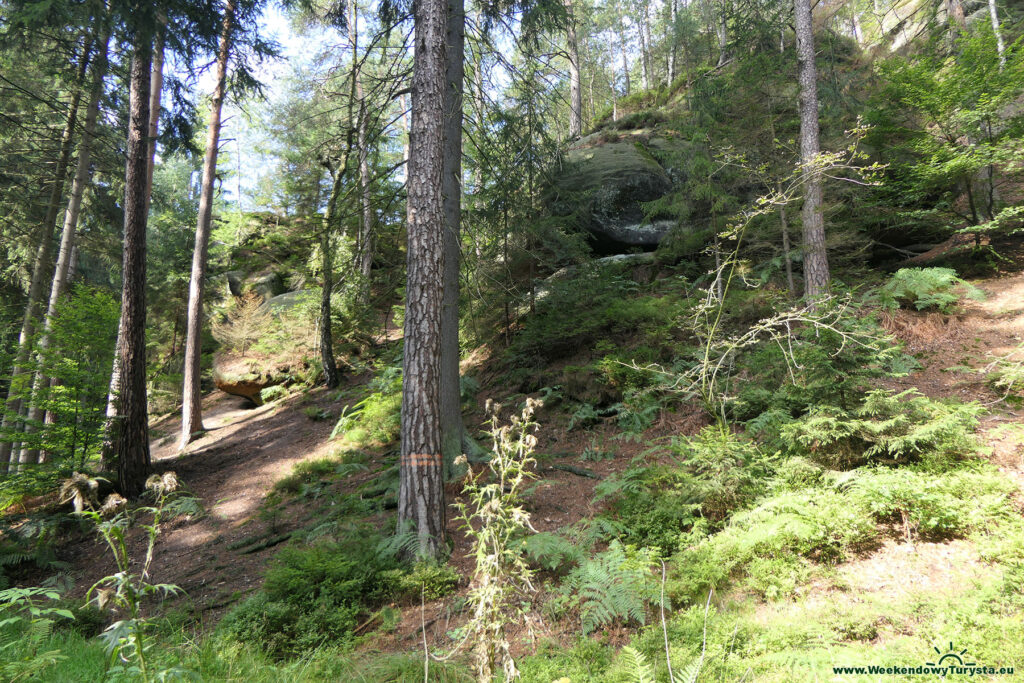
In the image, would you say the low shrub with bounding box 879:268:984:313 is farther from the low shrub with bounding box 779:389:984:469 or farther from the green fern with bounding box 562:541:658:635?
the green fern with bounding box 562:541:658:635

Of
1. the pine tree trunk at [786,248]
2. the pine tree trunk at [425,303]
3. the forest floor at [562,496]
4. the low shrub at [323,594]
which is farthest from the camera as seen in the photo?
the pine tree trunk at [786,248]

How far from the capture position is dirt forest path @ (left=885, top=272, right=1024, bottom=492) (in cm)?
425

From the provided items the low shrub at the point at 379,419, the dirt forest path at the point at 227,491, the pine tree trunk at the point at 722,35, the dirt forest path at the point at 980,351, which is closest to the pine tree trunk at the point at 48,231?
the dirt forest path at the point at 227,491

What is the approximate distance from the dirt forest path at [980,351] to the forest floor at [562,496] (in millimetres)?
15

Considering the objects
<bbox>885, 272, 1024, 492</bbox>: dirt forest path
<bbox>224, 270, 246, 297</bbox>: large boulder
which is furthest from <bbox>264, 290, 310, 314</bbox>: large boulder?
<bbox>885, 272, 1024, 492</bbox>: dirt forest path

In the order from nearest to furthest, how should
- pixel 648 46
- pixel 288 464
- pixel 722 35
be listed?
1. pixel 288 464
2. pixel 722 35
3. pixel 648 46

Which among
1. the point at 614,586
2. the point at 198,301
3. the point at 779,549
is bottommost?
the point at 614,586

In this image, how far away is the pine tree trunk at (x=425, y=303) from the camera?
4.67 metres

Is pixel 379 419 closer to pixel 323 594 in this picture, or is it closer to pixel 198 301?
pixel 323 594

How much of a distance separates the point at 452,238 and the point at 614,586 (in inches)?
211

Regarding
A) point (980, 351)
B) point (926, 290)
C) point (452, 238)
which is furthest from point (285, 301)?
point (980, 351)

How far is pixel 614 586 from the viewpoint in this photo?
11.0 feet

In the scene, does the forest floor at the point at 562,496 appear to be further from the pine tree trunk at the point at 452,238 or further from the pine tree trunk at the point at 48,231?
the pine tree trunk at the point at 48,231

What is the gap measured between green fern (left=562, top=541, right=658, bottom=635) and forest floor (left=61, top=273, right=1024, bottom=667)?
0.20 metres
